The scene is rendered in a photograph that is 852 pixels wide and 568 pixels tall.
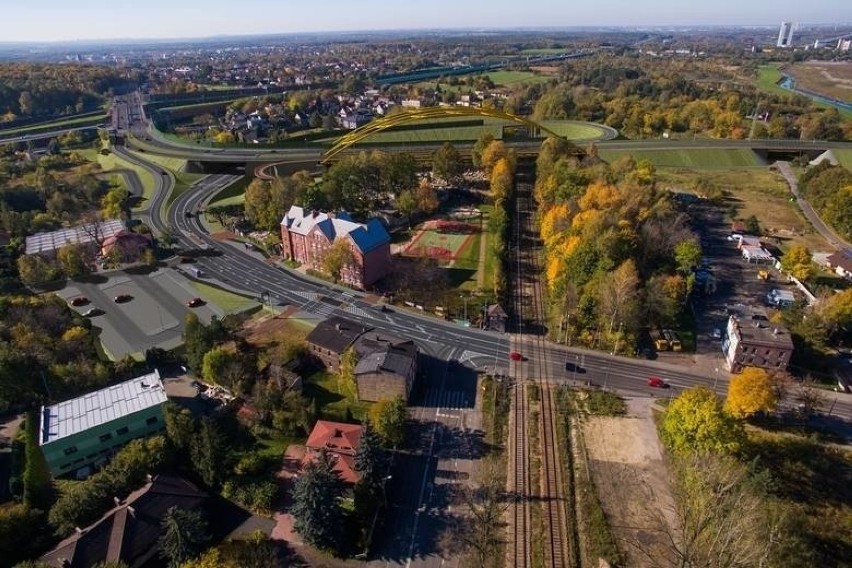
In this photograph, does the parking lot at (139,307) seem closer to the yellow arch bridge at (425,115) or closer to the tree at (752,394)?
the yellow arch bridge at (425,115)

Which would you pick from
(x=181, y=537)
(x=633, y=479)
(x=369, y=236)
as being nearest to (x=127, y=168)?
(x=369, y=236)

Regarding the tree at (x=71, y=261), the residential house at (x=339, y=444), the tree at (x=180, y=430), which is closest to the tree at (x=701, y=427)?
the residential house at (x=339, y=444)

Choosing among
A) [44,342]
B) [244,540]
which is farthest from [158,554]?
[44,342]

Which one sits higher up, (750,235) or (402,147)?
(402,147)

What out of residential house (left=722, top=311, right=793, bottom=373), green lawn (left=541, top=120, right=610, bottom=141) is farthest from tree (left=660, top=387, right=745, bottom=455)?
green lawn (left=541, top=120, right=610, bottom=141)

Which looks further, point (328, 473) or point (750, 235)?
point (750, 235)

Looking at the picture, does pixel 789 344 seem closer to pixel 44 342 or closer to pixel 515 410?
pixel 515 410
